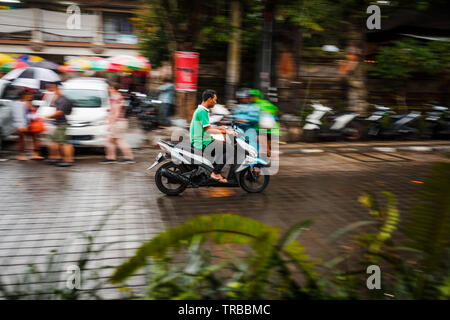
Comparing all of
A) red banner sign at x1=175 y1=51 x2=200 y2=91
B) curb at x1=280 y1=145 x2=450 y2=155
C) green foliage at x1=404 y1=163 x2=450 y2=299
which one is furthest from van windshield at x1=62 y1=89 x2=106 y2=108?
green foliage at x1=404 y1=163 x2=450 y2=299

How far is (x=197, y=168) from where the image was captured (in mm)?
7094

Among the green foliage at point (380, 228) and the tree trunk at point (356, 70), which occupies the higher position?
the tree trunk at point (356, 70)

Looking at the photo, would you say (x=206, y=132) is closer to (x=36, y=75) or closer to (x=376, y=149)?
(x=376, y=149)

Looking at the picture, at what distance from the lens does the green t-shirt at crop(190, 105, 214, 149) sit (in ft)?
22.2

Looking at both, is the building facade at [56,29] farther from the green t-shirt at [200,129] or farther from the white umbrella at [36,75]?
the green t-shirt at [200,129]

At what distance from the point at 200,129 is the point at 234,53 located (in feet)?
23.0

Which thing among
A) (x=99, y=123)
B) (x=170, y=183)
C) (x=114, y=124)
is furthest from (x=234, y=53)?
(x=170, y=183)

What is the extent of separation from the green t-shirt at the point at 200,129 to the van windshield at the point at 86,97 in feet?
14.9

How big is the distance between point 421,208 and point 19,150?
9628 millimetres

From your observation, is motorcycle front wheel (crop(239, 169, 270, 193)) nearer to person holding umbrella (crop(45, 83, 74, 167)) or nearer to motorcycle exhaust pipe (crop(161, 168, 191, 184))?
motorcycle exhaust pipe (crop(161, 168, 191, 184))

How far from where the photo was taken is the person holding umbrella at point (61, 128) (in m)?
8.92

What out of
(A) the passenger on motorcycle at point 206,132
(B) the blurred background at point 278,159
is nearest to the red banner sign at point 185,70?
(B) the blurred background at point 278,159

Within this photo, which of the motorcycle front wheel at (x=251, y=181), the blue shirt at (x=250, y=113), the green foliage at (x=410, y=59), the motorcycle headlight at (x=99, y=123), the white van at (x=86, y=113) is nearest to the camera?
the motorcycle front wheel at (x=251, y=181)

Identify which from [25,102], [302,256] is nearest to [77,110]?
[25,102]
